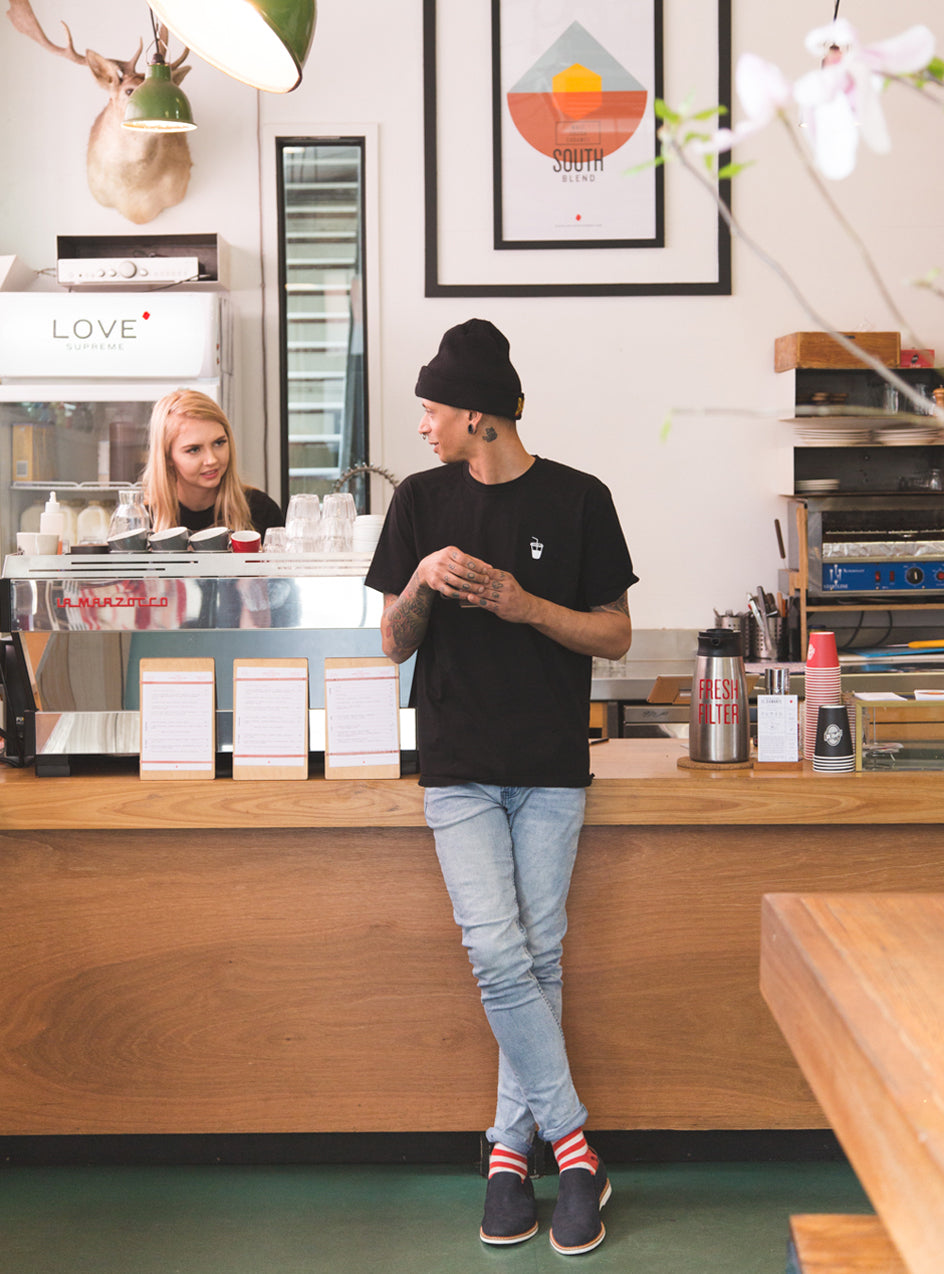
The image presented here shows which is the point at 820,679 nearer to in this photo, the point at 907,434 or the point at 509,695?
the point at 509,695

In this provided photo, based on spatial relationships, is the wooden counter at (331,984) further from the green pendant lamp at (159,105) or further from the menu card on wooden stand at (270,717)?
the green pendant lamp at (159,105)

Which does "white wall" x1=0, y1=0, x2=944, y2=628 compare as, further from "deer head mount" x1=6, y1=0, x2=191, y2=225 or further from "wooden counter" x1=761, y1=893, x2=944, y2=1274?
"wooden counter" x1=761, y1=893, x2=944, y2=1274

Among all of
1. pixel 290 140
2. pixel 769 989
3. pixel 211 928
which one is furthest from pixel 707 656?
pixel 290 140

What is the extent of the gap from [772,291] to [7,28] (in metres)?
3.00

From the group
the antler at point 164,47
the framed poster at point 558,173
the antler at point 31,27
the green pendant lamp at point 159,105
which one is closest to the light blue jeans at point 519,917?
the green pendant lamp at point 159,105

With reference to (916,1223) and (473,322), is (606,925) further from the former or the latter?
(916,1223)

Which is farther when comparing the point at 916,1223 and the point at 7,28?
the point at 7,28

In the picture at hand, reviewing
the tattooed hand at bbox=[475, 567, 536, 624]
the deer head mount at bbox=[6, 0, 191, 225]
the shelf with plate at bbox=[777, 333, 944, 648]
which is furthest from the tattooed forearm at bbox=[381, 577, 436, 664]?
the deer head mount at bbox=[6, 0, 191, 225]

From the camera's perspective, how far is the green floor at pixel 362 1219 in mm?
2139

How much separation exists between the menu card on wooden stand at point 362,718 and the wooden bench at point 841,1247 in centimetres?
129

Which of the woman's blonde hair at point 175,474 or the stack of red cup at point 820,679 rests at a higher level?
the woman's blonde hair at point 175,474

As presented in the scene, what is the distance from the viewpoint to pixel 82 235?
15.0 feet

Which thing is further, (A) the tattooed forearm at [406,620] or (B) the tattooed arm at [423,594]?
(A) the tattooed forearm at [406,620]

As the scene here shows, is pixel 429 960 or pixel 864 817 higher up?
pixel 864 817
